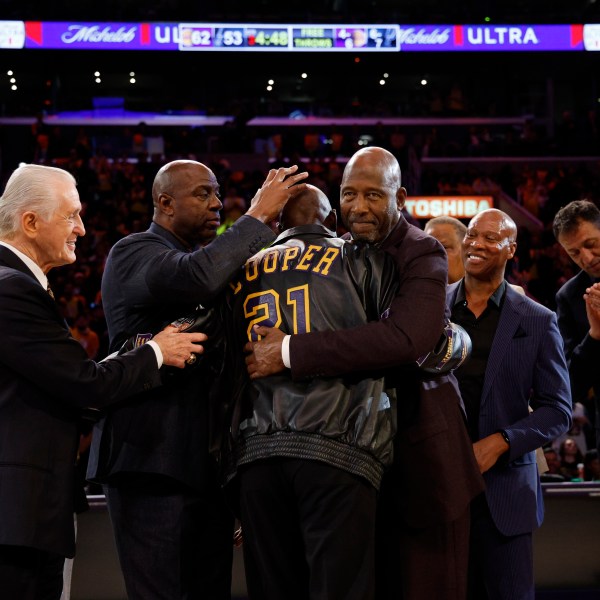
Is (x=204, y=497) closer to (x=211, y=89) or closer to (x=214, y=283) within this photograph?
(x=214, y=283)

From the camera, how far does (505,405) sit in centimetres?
297

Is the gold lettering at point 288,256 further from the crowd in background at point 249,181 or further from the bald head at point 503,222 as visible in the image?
the crowd in background at point 249,181

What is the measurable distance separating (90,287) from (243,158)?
25.2 ft

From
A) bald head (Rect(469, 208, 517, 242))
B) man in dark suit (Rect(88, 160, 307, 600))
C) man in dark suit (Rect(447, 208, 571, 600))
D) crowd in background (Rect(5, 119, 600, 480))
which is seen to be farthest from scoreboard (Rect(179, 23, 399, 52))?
man in dark suit (Rect(88, 160, 307, 600))

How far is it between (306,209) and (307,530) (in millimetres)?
939

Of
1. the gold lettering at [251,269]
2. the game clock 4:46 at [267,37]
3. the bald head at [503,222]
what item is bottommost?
the gold lettering at [251,269]

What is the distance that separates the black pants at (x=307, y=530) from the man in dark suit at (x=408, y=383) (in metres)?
0.21

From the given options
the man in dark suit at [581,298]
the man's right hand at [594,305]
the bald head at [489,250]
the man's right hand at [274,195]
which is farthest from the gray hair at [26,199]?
the man in dark suit at [581,298]

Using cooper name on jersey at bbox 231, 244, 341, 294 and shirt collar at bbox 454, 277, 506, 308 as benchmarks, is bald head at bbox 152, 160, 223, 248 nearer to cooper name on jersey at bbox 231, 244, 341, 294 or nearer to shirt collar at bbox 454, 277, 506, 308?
cooper name on jersey at bbox 231, 244, 341, 294

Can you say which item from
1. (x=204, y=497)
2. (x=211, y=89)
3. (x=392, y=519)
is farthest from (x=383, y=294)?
(x=211, y=89)

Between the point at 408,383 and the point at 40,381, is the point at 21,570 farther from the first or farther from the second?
the point at 408,383

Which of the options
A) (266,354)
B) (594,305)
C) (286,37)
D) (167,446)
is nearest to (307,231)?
(266,354)

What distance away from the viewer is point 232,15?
23484 millimetres

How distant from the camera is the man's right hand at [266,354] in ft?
7.51
